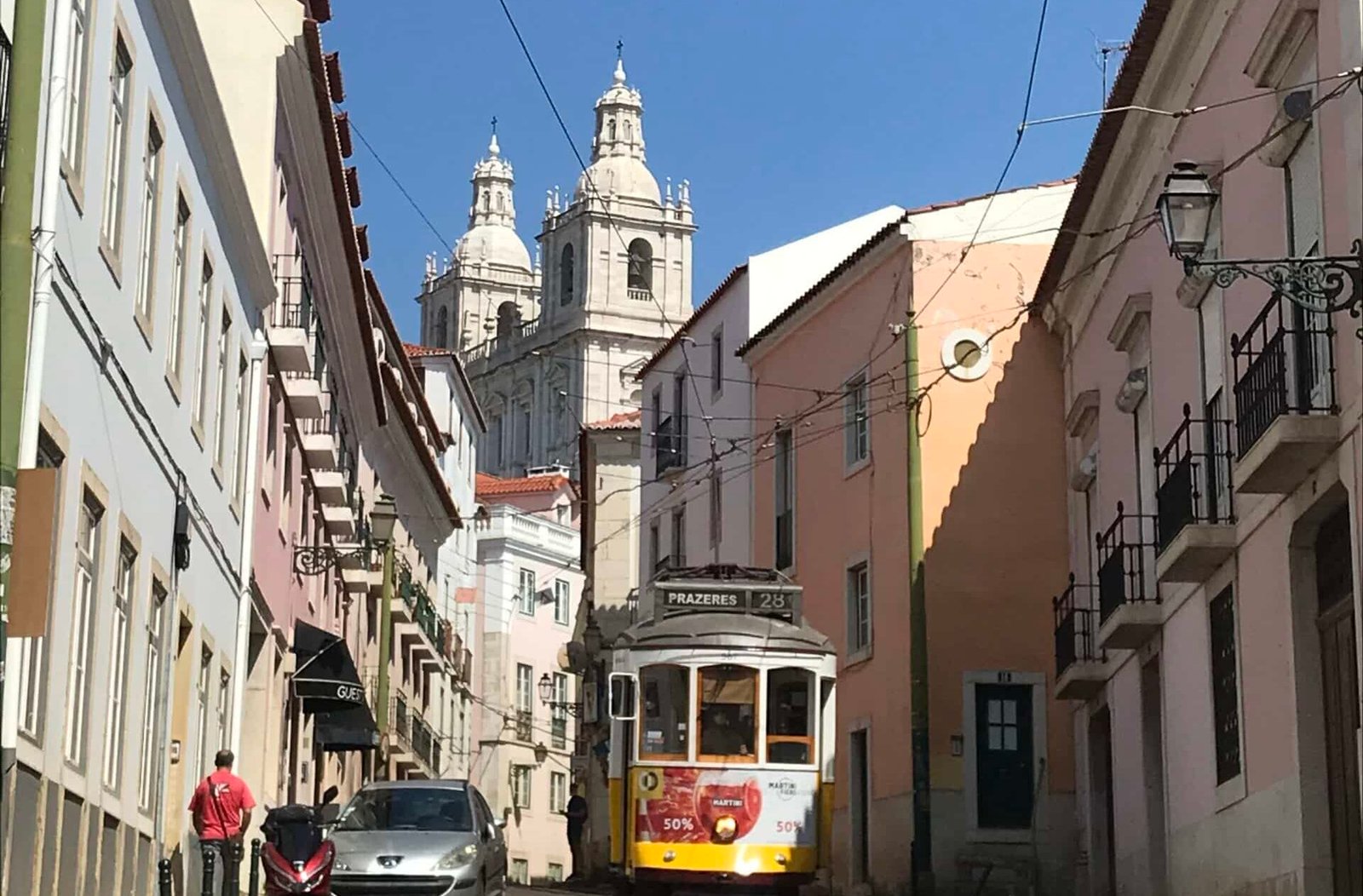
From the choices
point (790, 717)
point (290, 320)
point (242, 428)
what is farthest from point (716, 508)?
point (790, 717)

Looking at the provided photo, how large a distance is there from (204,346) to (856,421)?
13663 mm

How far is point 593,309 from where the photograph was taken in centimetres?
12094

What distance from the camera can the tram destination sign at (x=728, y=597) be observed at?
2284 centimetres

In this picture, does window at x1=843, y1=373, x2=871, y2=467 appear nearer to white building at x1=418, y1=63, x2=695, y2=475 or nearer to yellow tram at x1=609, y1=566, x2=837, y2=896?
yellow tram at x1=609, y1=566, x2=837, y2=896

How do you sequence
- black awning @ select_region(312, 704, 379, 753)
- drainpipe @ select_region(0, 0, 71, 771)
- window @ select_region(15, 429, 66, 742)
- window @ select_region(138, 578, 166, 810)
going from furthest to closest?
1. black awning @ select_region(312, 704, 379, 753)
2. window @ select_region(138, 578, 166, 810)
3. window @ select_region(15, 429, 66, 742)
4. drainpipe @ select_region(0, 0, 71, 771)

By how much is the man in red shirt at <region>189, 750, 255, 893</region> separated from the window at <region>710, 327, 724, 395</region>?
2192cm

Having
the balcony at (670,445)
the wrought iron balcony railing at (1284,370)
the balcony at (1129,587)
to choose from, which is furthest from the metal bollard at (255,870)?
the balcony at (670,445)

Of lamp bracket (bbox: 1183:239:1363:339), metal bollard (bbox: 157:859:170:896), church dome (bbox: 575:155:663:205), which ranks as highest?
church dome (bbox: 575:155:663:205)

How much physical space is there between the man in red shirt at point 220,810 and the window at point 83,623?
2.77 m

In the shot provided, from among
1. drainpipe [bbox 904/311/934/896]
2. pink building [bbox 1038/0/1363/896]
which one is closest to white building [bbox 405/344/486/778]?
drainpipe [bbox 904/311/934/896]

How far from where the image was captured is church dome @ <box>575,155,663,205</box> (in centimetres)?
12625

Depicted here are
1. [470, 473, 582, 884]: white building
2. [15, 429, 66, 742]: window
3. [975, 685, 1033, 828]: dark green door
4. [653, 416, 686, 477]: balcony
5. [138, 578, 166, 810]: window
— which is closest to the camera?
[15, 429, 66, 742]: window

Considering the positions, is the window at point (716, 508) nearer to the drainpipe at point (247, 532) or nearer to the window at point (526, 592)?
the drainpipe at point (247, 532)

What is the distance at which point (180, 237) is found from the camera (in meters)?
18.9
